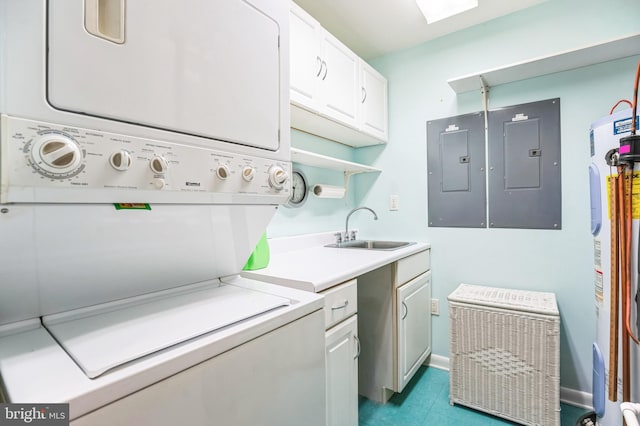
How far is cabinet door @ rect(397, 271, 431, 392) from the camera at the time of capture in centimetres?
185

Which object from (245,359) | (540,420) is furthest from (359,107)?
(540,420)

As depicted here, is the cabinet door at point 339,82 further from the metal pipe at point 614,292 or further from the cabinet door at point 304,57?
the metal pipe at point 614,292

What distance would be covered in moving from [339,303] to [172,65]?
3.49 feet

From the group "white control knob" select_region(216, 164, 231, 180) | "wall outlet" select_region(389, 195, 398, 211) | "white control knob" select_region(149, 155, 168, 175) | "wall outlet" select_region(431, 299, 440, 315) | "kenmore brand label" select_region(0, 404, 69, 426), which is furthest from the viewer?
"wall outlet" select_region(389, 195, 398, 211)

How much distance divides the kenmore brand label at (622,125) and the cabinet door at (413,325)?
1.26m

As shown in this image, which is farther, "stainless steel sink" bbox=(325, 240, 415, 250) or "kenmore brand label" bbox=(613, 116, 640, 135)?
"stainless steel sink" bbox=(325, 240, 415, 250)

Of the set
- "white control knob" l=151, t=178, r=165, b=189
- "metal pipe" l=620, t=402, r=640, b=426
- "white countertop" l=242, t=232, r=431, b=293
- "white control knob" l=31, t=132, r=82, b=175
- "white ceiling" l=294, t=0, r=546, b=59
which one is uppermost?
"white ceiling" l=294, t=0, r=546, b=59

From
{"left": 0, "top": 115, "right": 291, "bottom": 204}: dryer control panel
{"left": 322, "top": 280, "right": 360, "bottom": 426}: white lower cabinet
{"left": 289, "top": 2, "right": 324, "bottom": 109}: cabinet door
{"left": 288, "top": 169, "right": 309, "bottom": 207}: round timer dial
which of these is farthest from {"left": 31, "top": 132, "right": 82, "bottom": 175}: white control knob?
{"left": 288, "top": 169, "right": 309, "bottom": 207}: round timer dial

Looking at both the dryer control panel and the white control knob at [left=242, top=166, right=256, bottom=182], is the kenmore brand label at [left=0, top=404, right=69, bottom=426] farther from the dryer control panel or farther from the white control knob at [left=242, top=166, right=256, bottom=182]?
the white control knob at [left=242, top=166, right=256, bottom=182]

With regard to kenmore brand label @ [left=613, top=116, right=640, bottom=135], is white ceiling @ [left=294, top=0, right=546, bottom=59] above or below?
above

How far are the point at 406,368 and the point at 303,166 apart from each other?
155cm

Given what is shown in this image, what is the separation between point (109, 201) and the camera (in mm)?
693

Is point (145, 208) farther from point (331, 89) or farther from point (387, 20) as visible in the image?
point (387, 20)

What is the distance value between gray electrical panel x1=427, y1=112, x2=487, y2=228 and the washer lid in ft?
5.74
